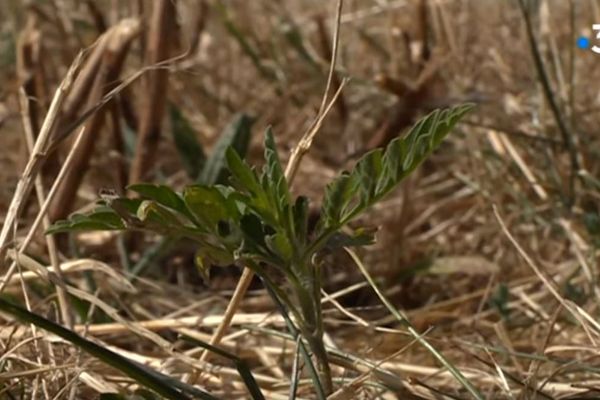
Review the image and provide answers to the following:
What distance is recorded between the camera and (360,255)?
57.6 inches

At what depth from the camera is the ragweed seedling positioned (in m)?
0.75

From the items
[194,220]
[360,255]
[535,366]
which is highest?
[194,220]

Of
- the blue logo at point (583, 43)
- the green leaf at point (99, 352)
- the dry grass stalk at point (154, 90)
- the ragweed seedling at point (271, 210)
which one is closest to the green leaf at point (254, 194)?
the ragweed seedling at point (271, 210)

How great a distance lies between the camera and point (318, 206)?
4.86ft

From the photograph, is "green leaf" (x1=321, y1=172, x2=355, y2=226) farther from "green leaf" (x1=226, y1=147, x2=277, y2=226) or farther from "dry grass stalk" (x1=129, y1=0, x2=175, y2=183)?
"dry grass stalk" (x1=129, y1=0, x2=175, y2=183)

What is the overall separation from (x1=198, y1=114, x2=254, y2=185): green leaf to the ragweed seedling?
0.61 m

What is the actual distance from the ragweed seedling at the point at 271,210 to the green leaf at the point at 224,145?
0.61 meters

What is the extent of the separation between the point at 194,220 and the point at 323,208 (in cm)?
8

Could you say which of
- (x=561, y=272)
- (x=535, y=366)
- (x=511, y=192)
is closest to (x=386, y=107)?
(x=511, y=192)

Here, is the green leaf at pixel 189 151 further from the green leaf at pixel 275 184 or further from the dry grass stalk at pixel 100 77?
the green leaf at pixel 275 184

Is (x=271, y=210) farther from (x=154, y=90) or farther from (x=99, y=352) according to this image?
(x=154, y=90)

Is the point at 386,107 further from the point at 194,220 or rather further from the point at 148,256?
the point at 194,220

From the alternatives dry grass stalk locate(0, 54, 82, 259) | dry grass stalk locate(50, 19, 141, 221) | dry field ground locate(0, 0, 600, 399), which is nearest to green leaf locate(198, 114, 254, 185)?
dry field ground locate(0, 0, 600, 399)

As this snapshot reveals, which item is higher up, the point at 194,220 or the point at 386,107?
the point at 194,220
